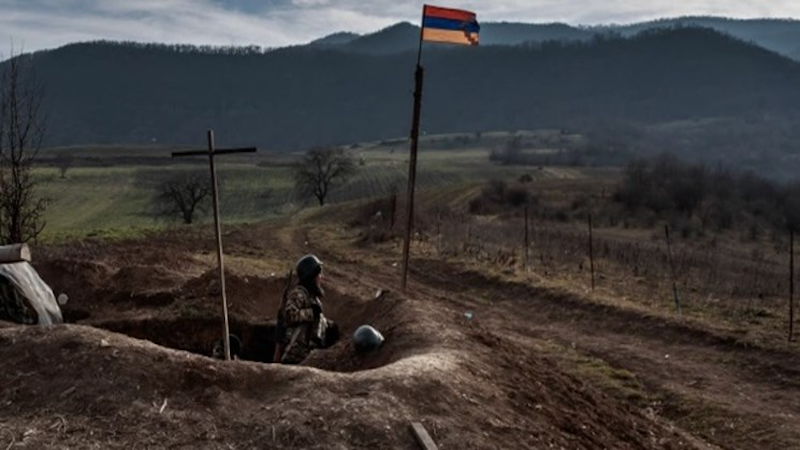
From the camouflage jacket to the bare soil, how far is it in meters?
0.76

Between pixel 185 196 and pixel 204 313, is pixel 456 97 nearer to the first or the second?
pixel 185 196

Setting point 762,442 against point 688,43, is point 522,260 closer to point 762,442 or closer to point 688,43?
point 762,442

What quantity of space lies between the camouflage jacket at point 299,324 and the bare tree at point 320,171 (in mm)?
51420

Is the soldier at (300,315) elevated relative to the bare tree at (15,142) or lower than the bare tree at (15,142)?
lower

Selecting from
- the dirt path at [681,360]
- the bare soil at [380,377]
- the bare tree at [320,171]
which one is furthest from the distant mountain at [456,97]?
the bare soil at [380,377]

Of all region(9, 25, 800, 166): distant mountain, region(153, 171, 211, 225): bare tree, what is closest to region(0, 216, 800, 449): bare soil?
region(153, 171, 211, 225): bare tree

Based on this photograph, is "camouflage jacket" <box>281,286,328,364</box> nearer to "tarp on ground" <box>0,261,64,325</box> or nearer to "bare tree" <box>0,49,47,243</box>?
"tarp on ground" <box>0,261,64,325</box>

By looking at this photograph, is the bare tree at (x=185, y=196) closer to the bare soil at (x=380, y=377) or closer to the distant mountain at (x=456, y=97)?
the bare soil at (x=380, y=377)

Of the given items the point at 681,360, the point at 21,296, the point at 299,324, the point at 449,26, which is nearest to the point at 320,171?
the point at 449,26

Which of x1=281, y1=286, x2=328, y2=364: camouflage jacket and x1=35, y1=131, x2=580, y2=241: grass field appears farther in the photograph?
x1=35, y1=131, x2=580, y2=241: grass field

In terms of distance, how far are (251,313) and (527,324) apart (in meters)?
5.41

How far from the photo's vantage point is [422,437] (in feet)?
22.2

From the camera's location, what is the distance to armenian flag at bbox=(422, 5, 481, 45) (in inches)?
531

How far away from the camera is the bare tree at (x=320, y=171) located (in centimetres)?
6309
